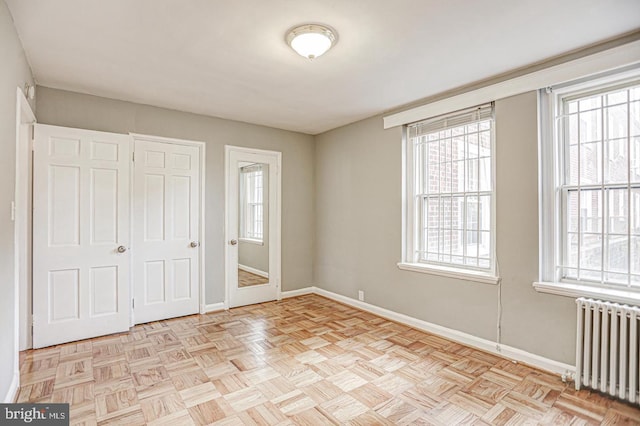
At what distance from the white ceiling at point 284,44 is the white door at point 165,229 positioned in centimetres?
74

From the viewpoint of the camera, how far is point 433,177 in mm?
3789

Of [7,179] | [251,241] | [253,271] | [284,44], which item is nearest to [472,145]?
[284,44]

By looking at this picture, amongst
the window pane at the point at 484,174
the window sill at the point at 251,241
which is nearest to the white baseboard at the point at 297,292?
the window sill at the point at 251,241

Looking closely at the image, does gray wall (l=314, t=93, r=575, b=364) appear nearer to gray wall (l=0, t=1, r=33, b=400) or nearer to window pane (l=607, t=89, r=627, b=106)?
window pane (l=607, t=89, r=627, b=106)

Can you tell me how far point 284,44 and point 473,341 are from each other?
10.3 ft

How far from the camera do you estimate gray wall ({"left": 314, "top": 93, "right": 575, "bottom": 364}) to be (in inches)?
111

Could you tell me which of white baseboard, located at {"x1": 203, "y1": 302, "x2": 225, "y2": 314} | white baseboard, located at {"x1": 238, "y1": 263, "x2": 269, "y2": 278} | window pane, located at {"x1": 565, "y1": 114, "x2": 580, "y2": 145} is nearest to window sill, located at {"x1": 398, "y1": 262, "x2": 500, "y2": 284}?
window pane, located at {"x1": 565, "y1": 114, "x2": 580, "y2": 145}

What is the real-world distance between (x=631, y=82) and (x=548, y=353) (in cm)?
216

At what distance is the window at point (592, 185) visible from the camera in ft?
7.96

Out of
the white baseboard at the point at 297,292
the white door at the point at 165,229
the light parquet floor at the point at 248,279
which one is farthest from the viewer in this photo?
the white baseboard at the point at 297,292

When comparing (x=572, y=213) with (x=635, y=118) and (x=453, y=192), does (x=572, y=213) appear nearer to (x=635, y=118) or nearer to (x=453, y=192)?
(x=635, y=118)

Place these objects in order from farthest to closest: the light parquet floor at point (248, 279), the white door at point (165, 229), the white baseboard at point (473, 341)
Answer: the light parquet floor at point (248, 279)
the white door at point (165, 229)
the white baseboard at point (473, 341)

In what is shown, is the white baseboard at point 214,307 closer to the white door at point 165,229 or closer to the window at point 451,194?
the white door at point 165,229

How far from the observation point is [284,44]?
8.23 ft
